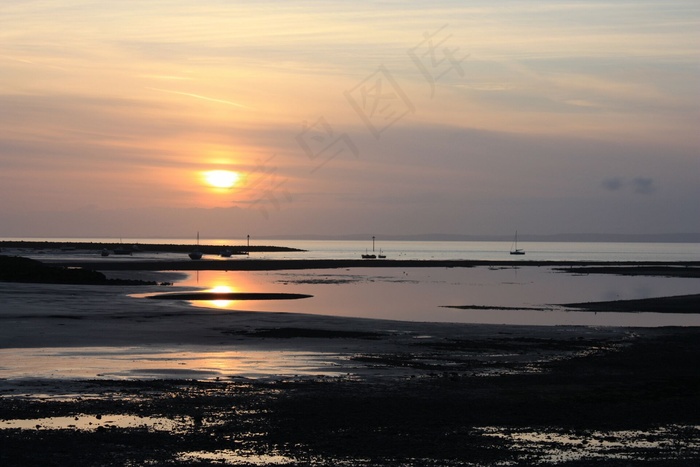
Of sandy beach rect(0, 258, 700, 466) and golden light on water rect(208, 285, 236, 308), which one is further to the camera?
golden light on water rect(208, 285, 236, 308)

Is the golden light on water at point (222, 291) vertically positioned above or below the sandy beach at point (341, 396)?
above

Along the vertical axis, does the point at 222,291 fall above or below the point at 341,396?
above

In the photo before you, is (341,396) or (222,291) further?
(222,291)

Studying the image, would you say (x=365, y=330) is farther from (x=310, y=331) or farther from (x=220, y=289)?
(x=220, y=289)

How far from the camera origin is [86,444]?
54.6 feet

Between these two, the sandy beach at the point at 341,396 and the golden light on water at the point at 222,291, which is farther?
the golden light on water at the point at 222,291

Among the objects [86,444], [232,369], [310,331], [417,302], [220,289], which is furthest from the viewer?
[220,289]

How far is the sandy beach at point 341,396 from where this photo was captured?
16.5 meters

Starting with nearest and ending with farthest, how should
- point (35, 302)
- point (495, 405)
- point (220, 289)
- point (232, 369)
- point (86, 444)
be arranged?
point (86, 444)
point (495, 405)
point (232, 369)
point (35, 302)
point (220, 289)

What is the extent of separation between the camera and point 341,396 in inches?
880

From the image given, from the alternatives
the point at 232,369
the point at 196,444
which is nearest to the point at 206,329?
the point at 232,369

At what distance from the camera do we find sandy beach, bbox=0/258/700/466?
1655 cm

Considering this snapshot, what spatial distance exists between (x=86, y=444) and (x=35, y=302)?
38747 mm

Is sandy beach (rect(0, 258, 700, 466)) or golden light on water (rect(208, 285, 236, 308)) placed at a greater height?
golden light on water (rect(208, 285, 236, 308))
